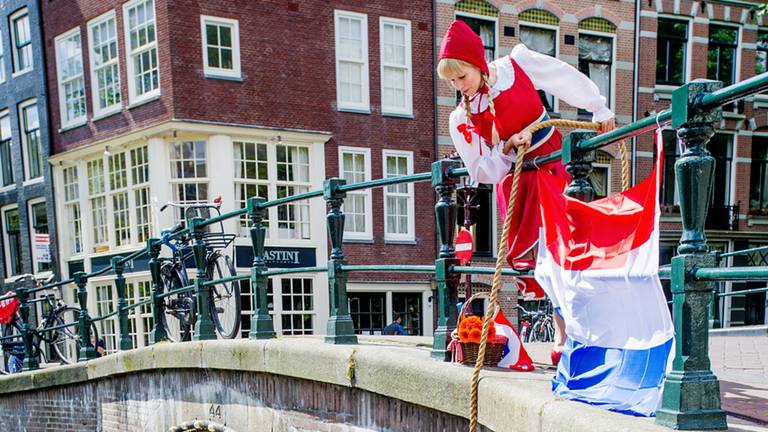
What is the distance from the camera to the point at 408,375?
3109 millimetres

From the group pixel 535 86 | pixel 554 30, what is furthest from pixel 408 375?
pixel 554 30

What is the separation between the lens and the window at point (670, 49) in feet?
60.1

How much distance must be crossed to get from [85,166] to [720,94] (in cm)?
1683

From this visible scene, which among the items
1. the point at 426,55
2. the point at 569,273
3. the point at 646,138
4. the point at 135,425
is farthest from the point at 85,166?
the point at 569,273

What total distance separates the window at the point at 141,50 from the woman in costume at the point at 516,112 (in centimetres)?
1241

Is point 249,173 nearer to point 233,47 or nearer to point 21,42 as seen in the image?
point 233,47

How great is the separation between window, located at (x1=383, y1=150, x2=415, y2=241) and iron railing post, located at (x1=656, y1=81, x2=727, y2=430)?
45.8 feet

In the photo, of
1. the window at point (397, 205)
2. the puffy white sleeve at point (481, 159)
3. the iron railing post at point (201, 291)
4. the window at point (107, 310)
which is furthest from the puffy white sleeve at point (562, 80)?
the window at point (107, 310)

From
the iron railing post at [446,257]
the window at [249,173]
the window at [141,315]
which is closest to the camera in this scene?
the iron railing post at [446,257]

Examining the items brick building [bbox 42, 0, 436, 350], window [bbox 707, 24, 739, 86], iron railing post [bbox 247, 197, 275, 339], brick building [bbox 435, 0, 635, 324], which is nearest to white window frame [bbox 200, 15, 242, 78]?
brick building [bbox 42, 0, 436, 350]

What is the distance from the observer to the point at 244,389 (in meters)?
4.83

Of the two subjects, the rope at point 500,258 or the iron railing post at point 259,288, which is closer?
the rope at point 500,258

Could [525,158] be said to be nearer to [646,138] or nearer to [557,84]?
[557,84]

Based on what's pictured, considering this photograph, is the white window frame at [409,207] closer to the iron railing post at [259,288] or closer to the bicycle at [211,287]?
the bicycle at [211,287]
